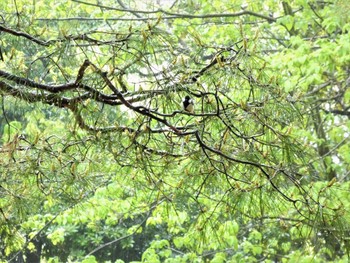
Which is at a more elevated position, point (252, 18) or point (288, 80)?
point (252, 18)

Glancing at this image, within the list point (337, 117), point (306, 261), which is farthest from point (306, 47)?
point (337, 117)

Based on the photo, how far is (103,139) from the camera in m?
→ 1.96

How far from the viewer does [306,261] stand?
3812 millimetres

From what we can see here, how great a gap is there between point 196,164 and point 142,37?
1.52 ft

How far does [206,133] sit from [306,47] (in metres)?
2.38

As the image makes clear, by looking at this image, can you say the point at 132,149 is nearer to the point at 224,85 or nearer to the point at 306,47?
the point at 224,85

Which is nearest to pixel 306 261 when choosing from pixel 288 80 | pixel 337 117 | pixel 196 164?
pixel 288 80

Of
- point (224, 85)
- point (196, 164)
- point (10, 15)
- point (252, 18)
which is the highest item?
point (252, 18)

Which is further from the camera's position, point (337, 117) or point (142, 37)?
point (337, 117)

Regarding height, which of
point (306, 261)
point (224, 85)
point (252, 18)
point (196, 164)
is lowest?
point (306, 261)

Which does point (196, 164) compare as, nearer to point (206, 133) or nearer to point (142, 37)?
point (206, 133)

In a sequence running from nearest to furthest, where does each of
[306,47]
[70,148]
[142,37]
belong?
[142,37], [70,148], [306,47]

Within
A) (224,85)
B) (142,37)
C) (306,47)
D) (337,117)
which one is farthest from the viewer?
(337,117)

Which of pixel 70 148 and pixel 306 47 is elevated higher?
pixel 306 47
